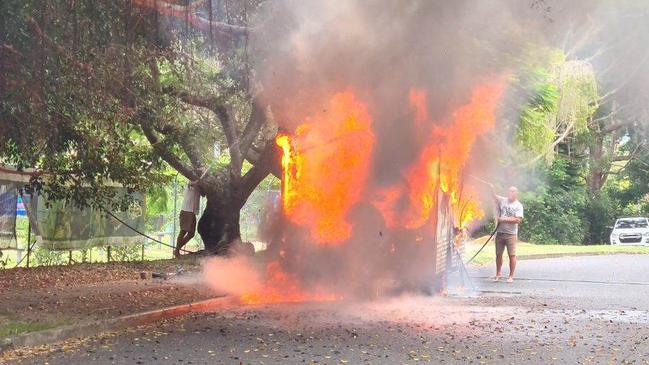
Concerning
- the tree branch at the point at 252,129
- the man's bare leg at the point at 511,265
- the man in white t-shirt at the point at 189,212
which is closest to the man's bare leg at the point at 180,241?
the man in white t-shirt at the point at 189,212

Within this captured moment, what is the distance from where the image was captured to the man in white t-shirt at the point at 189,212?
1455cm

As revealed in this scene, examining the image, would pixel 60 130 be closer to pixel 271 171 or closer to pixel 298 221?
pixel 298 221

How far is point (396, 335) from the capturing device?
6.57 meters

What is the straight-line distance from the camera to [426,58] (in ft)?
29.3

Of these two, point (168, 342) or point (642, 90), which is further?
point (642, 90)

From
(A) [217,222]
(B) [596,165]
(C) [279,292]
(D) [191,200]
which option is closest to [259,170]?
(A) [217,222]

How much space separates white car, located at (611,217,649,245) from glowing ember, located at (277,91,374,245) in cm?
2350

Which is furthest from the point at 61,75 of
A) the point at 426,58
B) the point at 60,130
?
the point at 426,58

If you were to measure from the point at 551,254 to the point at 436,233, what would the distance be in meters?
11.5

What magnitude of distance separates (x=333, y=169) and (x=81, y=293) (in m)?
3.72

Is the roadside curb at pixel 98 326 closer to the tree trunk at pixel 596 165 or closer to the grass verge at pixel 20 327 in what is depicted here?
the grass verge at pixel 20 327

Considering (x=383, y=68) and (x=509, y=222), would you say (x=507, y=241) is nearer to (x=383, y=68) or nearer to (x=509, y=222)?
(x=509, y=222)

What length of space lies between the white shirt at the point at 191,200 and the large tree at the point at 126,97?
0.87ft

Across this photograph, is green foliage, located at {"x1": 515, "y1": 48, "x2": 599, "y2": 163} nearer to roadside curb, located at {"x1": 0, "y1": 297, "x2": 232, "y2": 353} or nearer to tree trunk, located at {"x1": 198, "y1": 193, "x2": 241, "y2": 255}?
tree trunk, located at {"x1": 198, "y1": 193, "x2": 241, "y2": 255}
